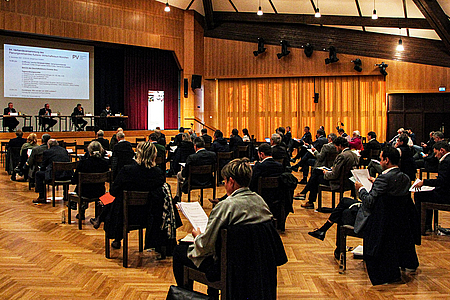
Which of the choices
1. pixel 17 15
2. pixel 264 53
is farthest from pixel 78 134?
pixel 264 53

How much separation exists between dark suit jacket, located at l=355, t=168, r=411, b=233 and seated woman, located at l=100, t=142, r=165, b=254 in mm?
1911

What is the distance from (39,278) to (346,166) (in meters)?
4.26

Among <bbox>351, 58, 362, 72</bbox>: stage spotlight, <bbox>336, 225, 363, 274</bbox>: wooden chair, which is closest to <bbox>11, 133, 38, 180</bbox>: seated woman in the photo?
<bbox>336, 225, 363, 274</bbox>: wooden chair

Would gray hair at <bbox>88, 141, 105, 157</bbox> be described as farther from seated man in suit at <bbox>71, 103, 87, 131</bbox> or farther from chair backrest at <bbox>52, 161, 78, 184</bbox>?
seated man in suit at <bbox>71, 103, 87, 131</bbox>

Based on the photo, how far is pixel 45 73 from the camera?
15.9m

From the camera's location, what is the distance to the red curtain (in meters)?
18.4

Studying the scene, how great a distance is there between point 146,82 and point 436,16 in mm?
11363

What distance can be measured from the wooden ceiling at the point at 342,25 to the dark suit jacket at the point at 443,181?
9484 millimetres

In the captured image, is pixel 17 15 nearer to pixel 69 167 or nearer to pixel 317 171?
pixel 69 167

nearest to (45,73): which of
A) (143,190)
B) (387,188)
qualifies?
(143,190)

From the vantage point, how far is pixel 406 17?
1498cm

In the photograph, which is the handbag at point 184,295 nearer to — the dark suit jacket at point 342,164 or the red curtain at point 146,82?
the dark suit jacket at point 342,164

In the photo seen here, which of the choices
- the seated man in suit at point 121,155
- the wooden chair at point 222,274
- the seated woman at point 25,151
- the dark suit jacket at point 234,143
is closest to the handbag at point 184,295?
the wooden chair at point 222,274

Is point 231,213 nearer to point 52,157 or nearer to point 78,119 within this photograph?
point 52,157
